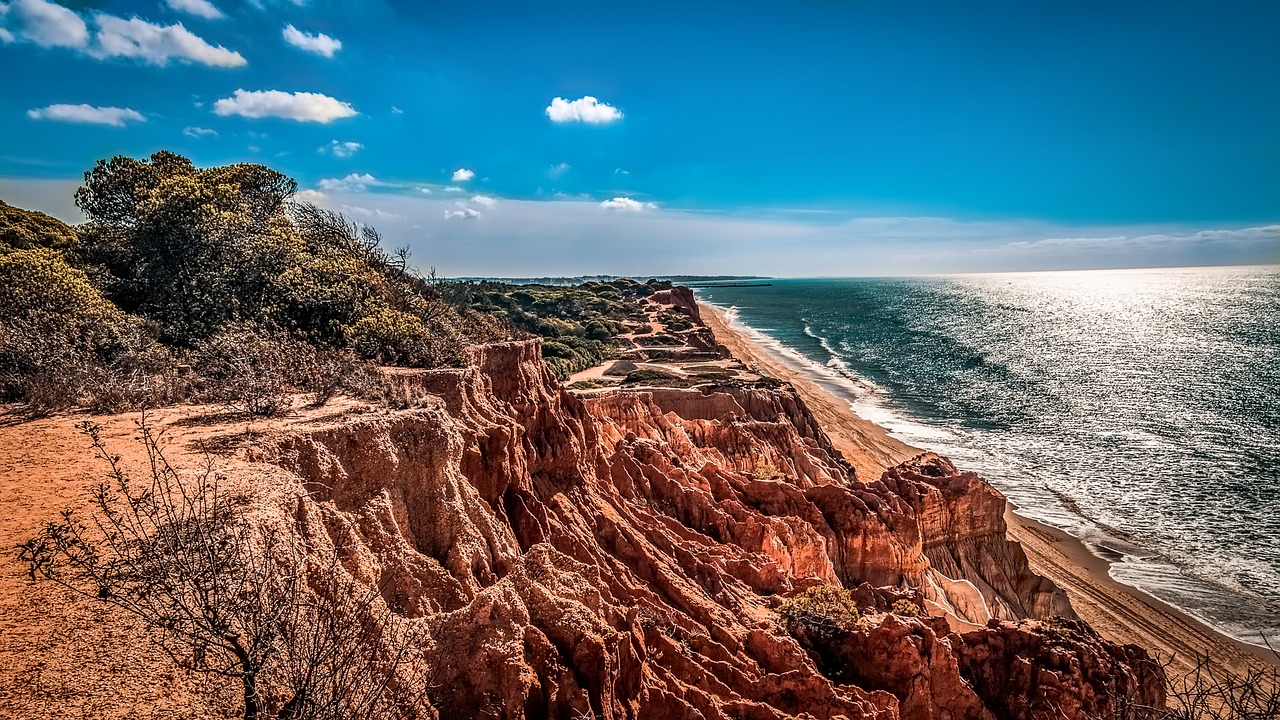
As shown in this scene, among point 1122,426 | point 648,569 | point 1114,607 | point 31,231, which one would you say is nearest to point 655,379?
point 1114,607

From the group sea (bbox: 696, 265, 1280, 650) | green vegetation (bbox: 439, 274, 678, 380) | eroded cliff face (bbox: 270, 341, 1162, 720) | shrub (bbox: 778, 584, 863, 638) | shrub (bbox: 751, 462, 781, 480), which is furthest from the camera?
green vegetation (bbox: 439, 274, 678, 380)

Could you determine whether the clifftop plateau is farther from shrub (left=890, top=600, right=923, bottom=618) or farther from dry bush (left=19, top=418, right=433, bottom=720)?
dry bush (left=19, top=418, right=433, bottom=720)

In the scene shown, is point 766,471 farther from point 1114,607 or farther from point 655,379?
point 1114,607

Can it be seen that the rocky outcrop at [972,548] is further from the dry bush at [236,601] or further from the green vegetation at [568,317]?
the green vegetation at [568,317]

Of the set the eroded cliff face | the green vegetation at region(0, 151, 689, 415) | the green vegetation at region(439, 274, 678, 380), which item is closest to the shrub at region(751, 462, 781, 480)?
the eroded cliff face

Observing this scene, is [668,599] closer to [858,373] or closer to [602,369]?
[602,369]
